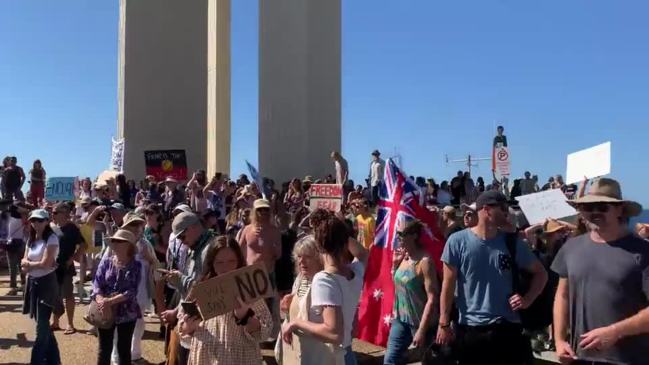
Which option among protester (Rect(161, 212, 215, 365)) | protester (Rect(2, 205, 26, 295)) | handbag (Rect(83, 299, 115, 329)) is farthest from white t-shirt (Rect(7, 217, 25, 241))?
protester (Rect(161, 212, 215, 365))

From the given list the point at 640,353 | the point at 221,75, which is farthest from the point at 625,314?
the point at 221,75

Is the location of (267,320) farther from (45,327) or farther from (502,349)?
(45,327)

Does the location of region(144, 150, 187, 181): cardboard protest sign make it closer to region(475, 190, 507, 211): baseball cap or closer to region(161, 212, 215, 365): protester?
region(161, 212, 215, 365): protester

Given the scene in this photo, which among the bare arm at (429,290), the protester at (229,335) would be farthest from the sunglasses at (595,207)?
the protester at (229,335)

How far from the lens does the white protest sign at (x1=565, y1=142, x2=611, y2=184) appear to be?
229 inches

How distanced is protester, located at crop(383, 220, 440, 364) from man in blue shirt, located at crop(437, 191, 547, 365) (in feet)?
2.40

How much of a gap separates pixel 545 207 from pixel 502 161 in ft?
28.9

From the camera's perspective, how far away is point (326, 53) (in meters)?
21.7

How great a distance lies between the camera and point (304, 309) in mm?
3893

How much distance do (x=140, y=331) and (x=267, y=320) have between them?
352 centimetres

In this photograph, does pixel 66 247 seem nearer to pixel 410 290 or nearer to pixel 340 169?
pixel 410 290

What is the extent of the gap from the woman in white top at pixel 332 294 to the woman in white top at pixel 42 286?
11.5 feet

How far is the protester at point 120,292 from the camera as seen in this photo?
216 inches

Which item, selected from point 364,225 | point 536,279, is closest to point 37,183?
point 364,225
